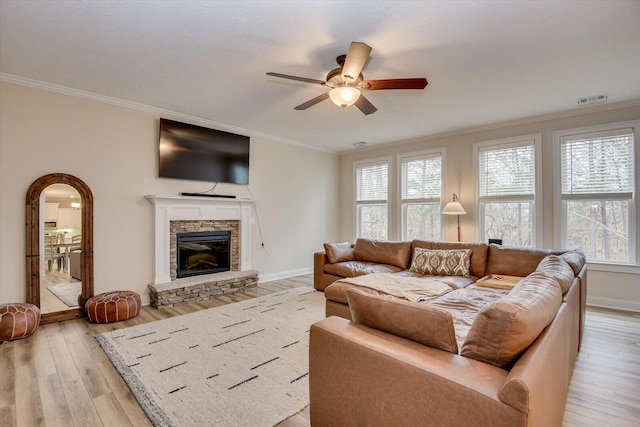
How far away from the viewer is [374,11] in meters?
2.16

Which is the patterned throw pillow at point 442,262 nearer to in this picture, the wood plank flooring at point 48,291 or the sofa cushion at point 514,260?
the sofa cushion at point 514,260

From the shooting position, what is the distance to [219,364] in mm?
2529

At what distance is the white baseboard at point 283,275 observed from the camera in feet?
18.1

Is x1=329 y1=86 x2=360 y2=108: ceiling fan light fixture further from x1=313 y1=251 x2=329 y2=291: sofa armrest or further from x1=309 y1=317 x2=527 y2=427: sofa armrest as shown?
x1=313 y1=251 x2=329 y2=291: sofa armrest

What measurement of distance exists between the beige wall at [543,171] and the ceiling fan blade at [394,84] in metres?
3.03

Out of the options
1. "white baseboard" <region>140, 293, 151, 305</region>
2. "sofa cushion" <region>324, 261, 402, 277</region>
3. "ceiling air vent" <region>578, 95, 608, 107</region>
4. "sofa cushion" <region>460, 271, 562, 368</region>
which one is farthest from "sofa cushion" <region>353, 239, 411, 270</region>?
"sofa cushion" <region>460, 271, 562, 368</region>

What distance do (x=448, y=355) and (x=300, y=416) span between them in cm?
112

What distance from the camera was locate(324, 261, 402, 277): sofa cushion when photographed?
169 inches

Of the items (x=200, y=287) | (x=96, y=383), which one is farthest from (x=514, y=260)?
(x=96, y=383)

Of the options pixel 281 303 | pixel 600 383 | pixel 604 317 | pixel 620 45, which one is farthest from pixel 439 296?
pixel 620 45

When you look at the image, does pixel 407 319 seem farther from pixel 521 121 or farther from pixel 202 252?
pixel 521 121

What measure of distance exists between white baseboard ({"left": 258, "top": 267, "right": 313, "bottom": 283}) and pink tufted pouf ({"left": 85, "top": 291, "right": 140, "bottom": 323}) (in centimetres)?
221

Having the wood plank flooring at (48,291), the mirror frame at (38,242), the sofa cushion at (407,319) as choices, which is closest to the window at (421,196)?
the sofa cushion at (407,319)

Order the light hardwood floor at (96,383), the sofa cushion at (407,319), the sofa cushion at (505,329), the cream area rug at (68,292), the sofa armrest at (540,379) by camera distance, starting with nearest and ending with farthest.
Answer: the sofa armrest at (540,379), the sofa cushion at (505,329), the sofa cushion at (407,319), the light hardwood floor at (96,383), the cream area rug at (68,292)
